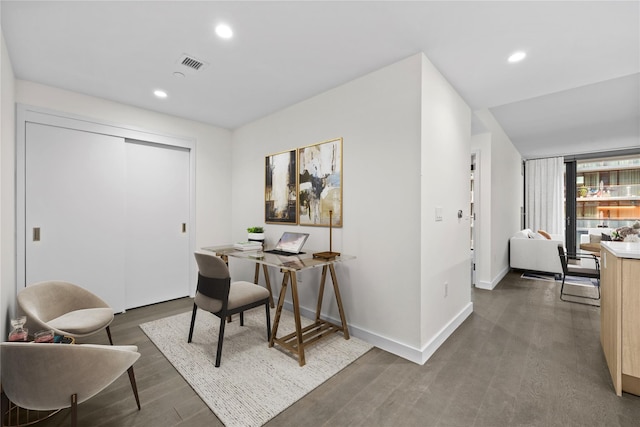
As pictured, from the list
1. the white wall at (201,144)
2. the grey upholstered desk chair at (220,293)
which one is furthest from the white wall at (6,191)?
the grey upholstered desk chair at (220,293)

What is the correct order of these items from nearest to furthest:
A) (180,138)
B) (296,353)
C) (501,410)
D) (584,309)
Result: 1. (501,410)
2. (296,353)
3. (584,309)
4. (180,138)

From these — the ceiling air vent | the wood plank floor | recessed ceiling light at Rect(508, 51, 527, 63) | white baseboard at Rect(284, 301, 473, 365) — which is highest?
the ceiling air vent

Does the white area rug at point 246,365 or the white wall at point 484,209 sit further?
the white wall at point 484,209

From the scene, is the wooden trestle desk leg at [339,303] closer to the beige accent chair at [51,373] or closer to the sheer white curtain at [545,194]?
the beige accent chair at [51,373]

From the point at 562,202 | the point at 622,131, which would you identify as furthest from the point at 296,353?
the point at 562,202

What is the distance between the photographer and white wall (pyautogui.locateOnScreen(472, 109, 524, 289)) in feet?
13.6

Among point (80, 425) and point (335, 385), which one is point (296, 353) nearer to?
point (335, 385)

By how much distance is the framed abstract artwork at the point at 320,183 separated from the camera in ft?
9.17

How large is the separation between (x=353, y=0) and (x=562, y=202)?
25.4 feet

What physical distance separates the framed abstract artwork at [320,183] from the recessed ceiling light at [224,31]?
1.27 meters

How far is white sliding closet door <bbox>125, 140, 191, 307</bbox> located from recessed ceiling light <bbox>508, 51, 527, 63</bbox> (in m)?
3.86

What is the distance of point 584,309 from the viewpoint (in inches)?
132

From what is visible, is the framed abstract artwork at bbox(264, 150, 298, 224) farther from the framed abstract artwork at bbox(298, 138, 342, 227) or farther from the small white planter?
the small white planter

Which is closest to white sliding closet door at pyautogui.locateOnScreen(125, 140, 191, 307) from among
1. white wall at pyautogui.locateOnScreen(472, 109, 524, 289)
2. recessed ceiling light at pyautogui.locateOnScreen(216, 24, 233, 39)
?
recessed ceiling light at pyautogui.locateOnScreen(216, 24, 233, 39)
